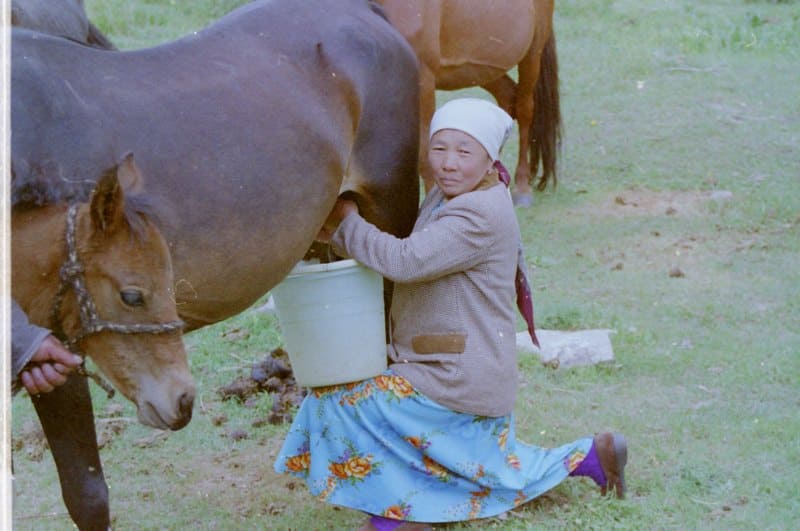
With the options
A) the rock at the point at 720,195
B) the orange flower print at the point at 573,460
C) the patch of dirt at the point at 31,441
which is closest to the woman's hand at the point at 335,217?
the orange flower print at the point at 573,460

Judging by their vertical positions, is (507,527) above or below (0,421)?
below

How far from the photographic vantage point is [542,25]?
27.0 feet

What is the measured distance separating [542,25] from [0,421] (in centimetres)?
665

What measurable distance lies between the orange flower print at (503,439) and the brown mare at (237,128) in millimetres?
814

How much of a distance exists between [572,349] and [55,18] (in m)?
2.85

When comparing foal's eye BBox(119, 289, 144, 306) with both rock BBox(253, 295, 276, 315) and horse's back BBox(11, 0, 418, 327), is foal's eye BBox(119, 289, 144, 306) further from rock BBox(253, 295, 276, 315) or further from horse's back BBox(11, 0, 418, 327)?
rock BBox(253, 295, 276, 315)

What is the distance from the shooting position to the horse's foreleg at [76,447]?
3.51 meters

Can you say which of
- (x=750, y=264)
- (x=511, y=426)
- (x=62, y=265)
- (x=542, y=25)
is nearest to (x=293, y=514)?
(x=511, y=426)

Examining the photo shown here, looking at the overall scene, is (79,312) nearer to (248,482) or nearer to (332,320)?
(332,320)

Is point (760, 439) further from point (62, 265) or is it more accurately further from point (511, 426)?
point (62, 265)

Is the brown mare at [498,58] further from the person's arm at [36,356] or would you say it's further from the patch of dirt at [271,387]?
the person's arm at [36,356]

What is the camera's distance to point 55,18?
3768 mm

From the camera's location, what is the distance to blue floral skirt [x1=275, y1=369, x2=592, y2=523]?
3756 millimetres

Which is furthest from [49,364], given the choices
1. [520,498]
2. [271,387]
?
[271,387]
